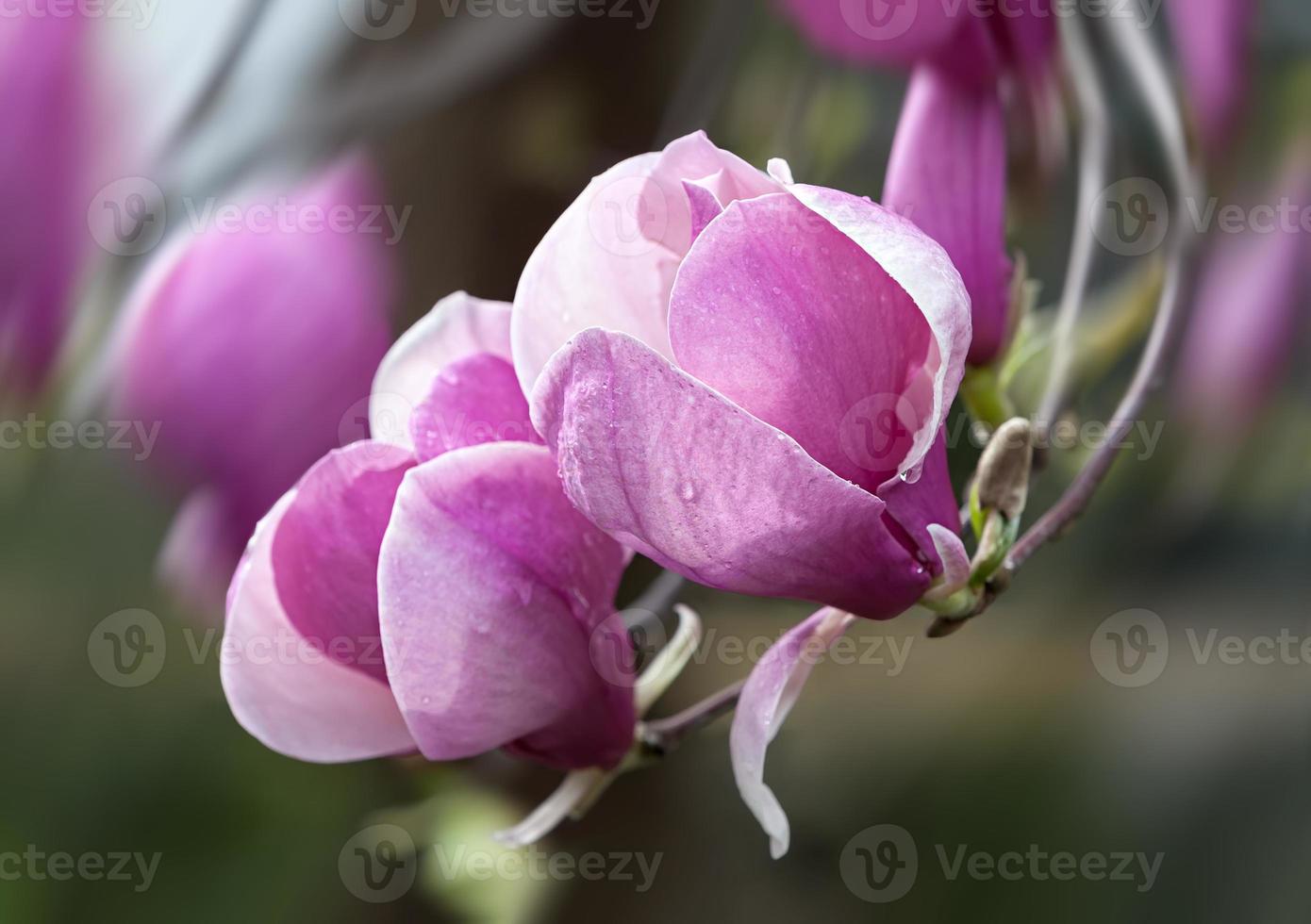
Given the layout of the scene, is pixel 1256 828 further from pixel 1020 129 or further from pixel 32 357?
pixel 32 357

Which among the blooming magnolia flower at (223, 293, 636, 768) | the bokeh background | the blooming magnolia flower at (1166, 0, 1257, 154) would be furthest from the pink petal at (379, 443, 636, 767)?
the blooming magnolia flower at (1166, 0, 1257, 154)

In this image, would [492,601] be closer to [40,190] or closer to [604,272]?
[604,272]

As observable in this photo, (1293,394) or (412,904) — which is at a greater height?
(1293,394)

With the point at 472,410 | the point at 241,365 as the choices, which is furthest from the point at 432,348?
the point at 241,365

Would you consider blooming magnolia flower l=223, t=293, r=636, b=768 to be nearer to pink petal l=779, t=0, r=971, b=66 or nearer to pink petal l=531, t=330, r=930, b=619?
pink petal l=531, t=330, r=930, b=619

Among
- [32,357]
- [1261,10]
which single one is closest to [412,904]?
[32,357]

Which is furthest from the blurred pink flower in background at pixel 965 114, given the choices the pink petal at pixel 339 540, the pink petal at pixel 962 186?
the pink petal at pixel 339 540

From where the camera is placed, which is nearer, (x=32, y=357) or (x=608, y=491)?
(x=608, y=491)
